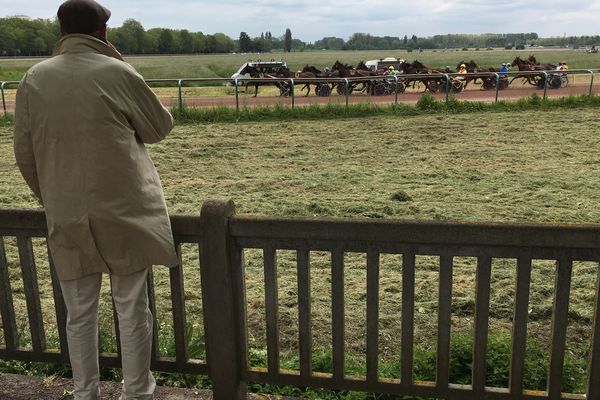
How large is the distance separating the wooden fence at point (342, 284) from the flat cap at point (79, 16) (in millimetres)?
895

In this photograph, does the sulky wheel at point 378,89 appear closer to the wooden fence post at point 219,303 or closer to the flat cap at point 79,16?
the wooden fence post at point 219,303

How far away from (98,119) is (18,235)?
1.01 m

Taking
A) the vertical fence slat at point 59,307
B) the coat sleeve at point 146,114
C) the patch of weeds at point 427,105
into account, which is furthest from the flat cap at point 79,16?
the patch of weeds at point 427,105

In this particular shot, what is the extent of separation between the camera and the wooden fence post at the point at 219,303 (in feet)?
9.26

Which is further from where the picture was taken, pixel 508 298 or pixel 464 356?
pixel 508 298

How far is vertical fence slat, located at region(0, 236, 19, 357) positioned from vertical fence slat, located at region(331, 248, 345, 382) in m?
1.66

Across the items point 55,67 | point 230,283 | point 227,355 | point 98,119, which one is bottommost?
point 227,355

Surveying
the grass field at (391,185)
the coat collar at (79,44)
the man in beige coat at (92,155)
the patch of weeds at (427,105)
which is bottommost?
the grass field at (391,185)

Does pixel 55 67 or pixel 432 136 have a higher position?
pixel 55 67

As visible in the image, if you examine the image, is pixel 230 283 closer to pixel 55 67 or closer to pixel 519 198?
pixel 55 67

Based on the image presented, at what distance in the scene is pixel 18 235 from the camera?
3.07 meters

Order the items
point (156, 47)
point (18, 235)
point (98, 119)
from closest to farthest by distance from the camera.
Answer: point (98, 119)
point (18, 235)
point (156, 47)

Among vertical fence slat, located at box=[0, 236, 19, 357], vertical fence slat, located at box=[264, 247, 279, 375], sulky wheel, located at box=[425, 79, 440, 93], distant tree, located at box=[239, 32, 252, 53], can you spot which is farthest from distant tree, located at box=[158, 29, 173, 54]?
vertical fence slat, located at box=[264, 247, 279, 375]

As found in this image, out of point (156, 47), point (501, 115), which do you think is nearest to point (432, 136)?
point (501, 115)
